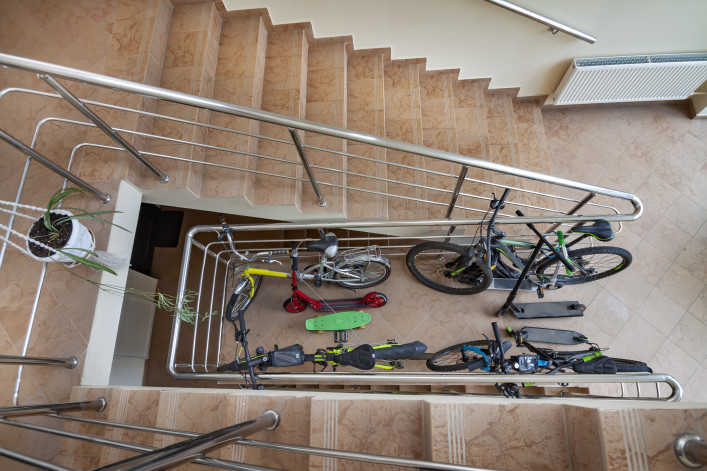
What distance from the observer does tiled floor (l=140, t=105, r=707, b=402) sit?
3.07 m

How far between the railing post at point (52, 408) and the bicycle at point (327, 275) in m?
1.18

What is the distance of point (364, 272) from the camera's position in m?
3.15

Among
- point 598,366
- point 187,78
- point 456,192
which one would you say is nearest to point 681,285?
point 598,366

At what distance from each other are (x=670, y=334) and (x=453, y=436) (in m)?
3.16

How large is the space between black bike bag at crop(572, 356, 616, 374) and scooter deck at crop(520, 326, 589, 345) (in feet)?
2.11

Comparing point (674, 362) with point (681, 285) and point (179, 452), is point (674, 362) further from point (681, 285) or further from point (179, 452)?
point (179, 452)

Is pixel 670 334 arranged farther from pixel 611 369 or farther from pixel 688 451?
pixel 688 451

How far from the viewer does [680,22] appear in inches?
114

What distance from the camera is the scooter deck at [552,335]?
2959 millimetres

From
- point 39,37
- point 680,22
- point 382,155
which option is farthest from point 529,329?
point 39,37

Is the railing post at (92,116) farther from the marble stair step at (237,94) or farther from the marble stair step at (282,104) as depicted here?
the marble stair step at (282,104)

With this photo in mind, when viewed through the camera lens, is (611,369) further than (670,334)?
No

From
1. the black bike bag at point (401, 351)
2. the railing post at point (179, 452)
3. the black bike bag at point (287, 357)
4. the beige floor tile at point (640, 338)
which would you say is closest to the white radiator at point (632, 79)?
the beige floor tile at point (640, 338)

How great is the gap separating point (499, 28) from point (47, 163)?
11.1 ft
